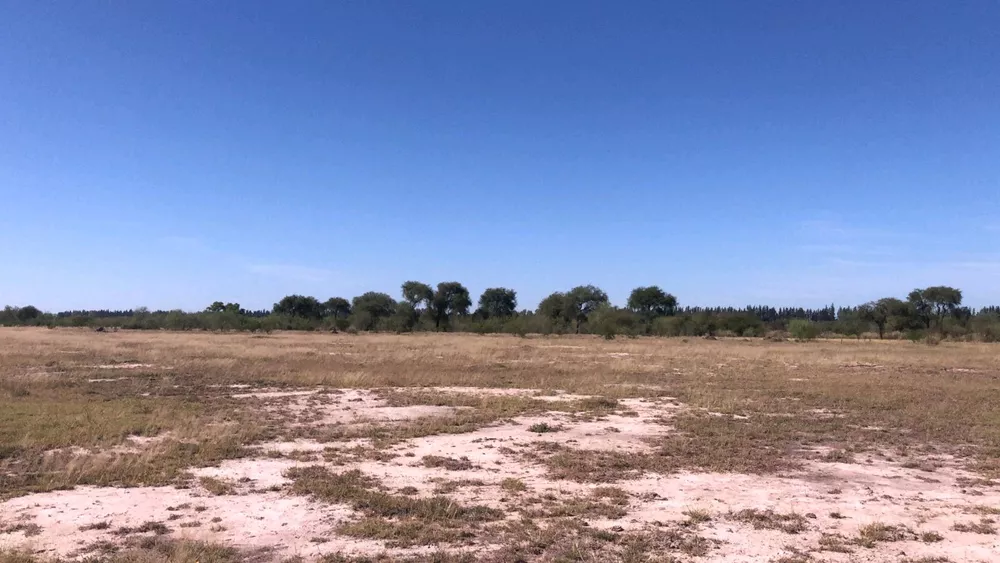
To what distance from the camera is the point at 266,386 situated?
23344mm

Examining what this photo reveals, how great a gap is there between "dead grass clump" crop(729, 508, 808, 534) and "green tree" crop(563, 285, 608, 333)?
308 ft

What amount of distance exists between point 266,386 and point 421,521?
17.2m

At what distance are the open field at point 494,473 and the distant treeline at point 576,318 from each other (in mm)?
55228

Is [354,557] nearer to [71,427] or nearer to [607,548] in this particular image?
[607,548]

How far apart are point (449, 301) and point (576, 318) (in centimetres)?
2553

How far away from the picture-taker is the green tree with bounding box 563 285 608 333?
342ft

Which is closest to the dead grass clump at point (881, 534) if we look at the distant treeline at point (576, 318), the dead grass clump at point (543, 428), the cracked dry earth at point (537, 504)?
the cracked dry earth at point (537, 504)

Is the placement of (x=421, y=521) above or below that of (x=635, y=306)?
below

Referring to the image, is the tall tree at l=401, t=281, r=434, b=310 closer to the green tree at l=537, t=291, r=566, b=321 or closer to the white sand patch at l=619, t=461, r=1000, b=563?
the green tree at l=537, t=291, r=566, b=321

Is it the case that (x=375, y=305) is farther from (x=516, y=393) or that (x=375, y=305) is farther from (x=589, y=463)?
(x=589, y=463)

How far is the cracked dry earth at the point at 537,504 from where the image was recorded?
6.95m

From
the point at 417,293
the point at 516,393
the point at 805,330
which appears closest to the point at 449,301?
the point at 417,293

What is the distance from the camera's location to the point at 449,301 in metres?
119

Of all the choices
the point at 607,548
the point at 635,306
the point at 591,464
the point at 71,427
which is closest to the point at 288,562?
the point at 607,548
